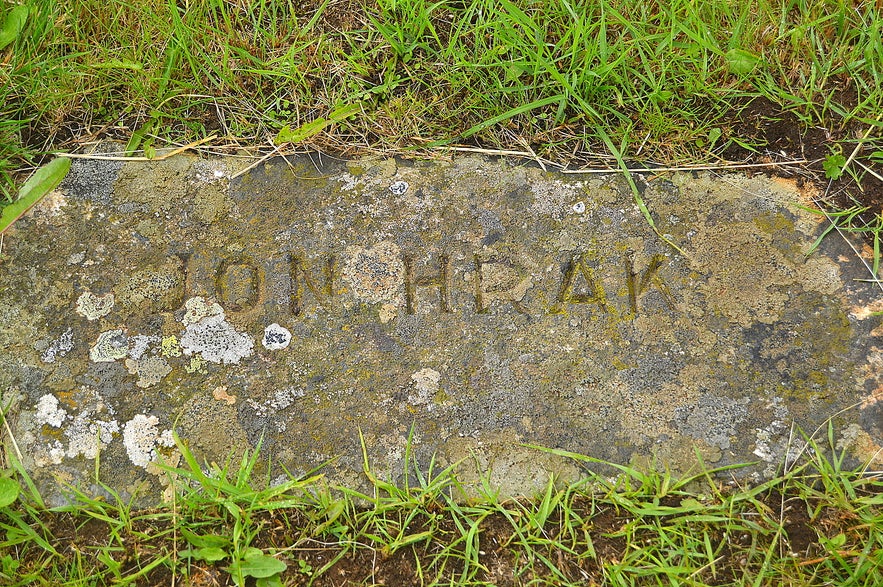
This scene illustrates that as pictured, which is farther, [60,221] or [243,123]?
[243,123]

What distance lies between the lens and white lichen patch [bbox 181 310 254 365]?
175 cm

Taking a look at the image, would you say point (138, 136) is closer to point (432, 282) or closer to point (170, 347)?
point (170, 347)

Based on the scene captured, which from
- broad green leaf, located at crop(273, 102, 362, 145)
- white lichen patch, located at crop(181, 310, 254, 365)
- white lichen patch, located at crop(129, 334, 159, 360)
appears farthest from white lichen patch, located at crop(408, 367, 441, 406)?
broad green leaf, located at crop(273, 102, 362, 145)

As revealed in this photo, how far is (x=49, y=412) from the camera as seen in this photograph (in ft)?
5.57

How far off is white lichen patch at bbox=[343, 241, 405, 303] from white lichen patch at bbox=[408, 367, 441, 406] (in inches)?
8.9

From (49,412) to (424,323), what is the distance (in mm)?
999

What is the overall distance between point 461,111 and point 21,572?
1.74m

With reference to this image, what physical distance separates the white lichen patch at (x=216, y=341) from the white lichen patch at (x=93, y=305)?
23cm

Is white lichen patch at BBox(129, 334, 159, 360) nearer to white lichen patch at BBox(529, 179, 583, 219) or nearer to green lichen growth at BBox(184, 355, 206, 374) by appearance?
green lichen growth at BBox(184, 355, 206, 374)

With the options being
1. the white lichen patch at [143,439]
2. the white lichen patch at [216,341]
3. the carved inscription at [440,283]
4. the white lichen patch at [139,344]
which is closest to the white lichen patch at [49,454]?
the white lichen patch at [143,439]

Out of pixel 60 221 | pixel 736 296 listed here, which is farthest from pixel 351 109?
pixel 736 296

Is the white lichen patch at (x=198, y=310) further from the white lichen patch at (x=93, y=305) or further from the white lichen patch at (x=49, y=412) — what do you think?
the white lichen patch at (x=49, y=412)

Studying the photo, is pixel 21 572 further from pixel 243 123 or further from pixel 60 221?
pixel 243 123

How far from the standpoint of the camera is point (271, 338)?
1.77 metres
